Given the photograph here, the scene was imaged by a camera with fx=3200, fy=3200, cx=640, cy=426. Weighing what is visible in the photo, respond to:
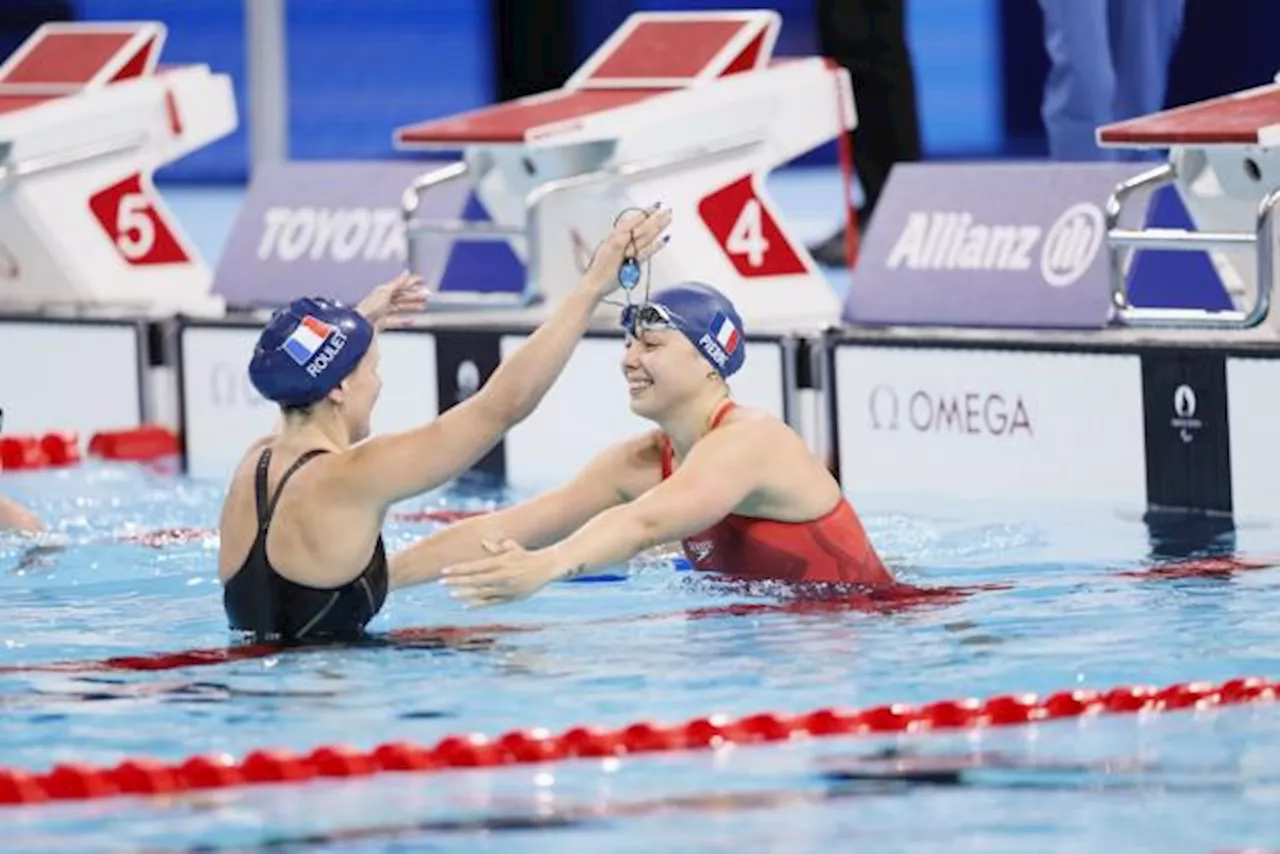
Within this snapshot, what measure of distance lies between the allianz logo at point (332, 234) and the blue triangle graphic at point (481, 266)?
2006 millimetres

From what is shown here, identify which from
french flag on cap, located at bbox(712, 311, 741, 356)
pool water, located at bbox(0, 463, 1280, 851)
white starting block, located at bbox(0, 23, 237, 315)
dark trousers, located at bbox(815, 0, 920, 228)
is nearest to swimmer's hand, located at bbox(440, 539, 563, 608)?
pool water, located at bbox(0, 463, 1280, 851)

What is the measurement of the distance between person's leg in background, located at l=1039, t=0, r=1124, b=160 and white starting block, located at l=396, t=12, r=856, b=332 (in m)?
0.76

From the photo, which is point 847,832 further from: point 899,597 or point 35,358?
point 35,358

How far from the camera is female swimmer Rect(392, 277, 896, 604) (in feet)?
22.3

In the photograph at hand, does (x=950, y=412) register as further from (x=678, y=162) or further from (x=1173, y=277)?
(x=1173, y=277)

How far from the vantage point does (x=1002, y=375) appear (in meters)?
9.18

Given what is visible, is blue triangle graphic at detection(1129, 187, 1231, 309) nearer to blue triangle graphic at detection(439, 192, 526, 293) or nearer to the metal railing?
the metal railing

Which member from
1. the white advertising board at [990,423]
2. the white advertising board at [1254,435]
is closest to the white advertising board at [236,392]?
the white advertising board at [990,423]

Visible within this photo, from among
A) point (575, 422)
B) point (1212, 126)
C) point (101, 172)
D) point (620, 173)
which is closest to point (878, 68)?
point (620, 173)

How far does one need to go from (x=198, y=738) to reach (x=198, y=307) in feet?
20.8

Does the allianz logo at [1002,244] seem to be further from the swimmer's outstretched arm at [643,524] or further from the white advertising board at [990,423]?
the swimmer's outstretched arm at [643,524]

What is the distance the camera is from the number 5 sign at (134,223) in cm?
1205

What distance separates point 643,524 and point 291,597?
738 mm

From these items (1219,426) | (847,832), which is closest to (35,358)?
(1219,426)
